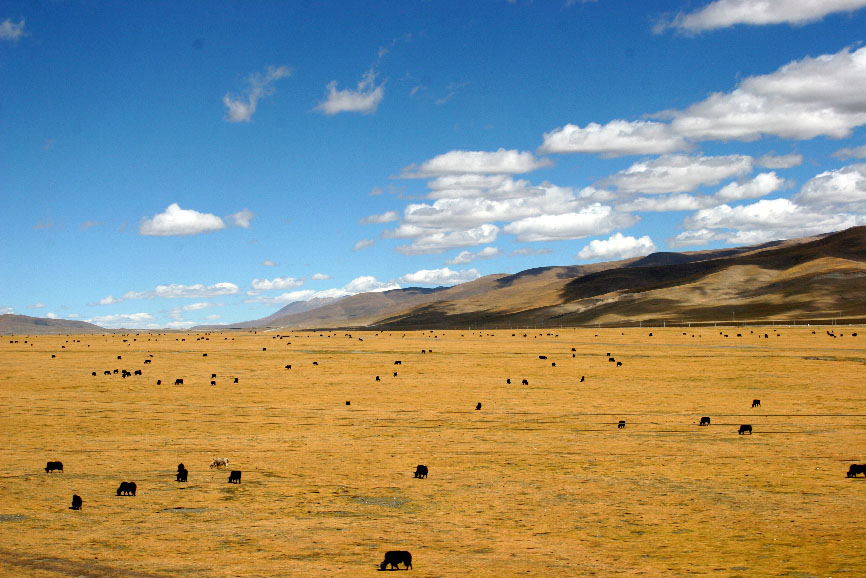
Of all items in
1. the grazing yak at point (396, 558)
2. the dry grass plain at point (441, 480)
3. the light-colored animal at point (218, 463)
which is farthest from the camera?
the light-colored animal at point (218, 463)

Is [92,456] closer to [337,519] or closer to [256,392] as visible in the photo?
[337,519]

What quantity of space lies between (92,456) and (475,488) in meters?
12.3

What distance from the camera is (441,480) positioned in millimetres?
21719

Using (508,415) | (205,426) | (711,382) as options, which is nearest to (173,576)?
(205,426)

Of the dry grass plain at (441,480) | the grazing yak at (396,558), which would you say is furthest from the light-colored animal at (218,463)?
the grazing yak at (396,558)

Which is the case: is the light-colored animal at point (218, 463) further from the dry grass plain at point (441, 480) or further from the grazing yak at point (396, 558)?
the grazing yak at point (396, 558)

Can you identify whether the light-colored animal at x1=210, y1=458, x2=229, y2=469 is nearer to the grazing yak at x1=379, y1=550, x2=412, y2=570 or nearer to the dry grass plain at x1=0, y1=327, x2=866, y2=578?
the dry grass plain at x1=0, y1=327, x2=866, y2=578

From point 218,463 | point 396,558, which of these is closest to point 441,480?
point 218,463

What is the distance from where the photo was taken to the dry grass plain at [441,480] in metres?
14.8

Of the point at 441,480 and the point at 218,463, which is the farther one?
the point at 218,463

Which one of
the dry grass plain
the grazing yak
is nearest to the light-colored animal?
the dry grass plain

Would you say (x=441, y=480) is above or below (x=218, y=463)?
below

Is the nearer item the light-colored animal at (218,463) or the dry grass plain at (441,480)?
the dry grass plain at (441,480)

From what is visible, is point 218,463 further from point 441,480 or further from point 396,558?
point 396,558
